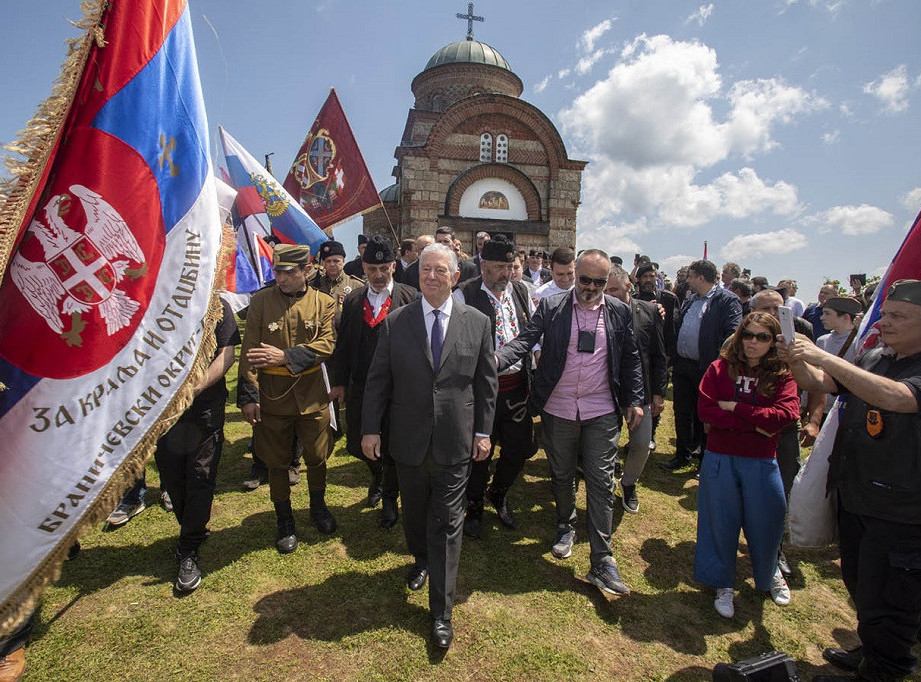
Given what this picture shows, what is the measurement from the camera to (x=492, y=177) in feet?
70.8

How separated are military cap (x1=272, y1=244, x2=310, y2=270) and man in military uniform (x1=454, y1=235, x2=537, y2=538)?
133 centimetres

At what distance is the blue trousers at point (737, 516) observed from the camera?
316 cm

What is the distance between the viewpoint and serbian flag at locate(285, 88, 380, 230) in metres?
6.90

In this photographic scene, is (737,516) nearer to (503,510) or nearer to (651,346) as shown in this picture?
(651,346)

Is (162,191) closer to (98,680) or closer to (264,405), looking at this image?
(264,405)

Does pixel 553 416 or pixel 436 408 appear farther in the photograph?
pixel 553 416

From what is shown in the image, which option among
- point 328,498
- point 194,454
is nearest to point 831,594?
point 328,498

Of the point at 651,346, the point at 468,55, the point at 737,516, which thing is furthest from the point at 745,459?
the point at 468,55

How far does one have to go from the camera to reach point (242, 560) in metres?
3.61

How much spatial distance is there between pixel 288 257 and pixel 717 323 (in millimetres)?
4359

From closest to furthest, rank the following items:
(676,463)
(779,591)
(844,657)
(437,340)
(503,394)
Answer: (844,657)
(437,340)
(779,591)
(503,394)
(676,463)

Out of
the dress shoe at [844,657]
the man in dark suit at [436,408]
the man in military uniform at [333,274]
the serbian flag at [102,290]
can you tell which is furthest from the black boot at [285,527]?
the dress shoe at [844,657]

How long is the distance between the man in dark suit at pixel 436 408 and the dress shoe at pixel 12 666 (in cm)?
205

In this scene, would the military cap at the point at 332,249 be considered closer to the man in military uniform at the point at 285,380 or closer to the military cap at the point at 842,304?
the man in military uniform at the point at 285,380
